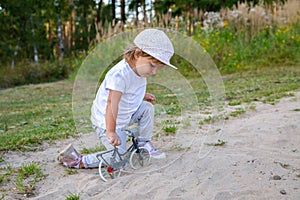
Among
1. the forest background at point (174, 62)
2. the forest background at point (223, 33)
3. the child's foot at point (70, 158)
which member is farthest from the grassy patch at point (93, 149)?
the forest background at point (223, 33)

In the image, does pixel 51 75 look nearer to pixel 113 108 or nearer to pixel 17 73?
pixel 17 73

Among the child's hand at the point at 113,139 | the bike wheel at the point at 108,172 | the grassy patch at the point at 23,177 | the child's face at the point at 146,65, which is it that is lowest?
the grassy patch at the point at 23,177

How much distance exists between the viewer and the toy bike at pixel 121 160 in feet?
8.82

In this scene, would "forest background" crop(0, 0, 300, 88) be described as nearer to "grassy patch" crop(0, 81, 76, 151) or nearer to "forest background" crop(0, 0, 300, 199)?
"forest background" crop(0, 0, 300, 199)

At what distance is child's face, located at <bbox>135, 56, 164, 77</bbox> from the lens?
2.61 metres

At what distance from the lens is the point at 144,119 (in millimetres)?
3012

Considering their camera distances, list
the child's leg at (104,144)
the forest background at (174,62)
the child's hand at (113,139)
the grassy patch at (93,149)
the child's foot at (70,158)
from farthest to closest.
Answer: the forest background at (174,62) → the grassy patch at (93,149) → the child's foot at (70,158) → the child's leg at (104,144) → the child's hand at (113,139)

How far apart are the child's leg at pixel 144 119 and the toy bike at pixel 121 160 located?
0.09 meters

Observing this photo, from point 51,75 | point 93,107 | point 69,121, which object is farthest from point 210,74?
point 51,75

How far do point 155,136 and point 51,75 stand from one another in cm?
950

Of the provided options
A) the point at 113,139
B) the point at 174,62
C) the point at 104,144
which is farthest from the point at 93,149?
the point at 174,62

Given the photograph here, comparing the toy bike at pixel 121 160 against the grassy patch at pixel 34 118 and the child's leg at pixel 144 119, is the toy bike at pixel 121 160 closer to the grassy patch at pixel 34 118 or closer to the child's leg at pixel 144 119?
the child's leg at pixel 144 119

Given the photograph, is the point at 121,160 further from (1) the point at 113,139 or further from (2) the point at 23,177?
(2) the point at 23,177

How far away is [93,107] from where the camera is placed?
3020 millimetres
